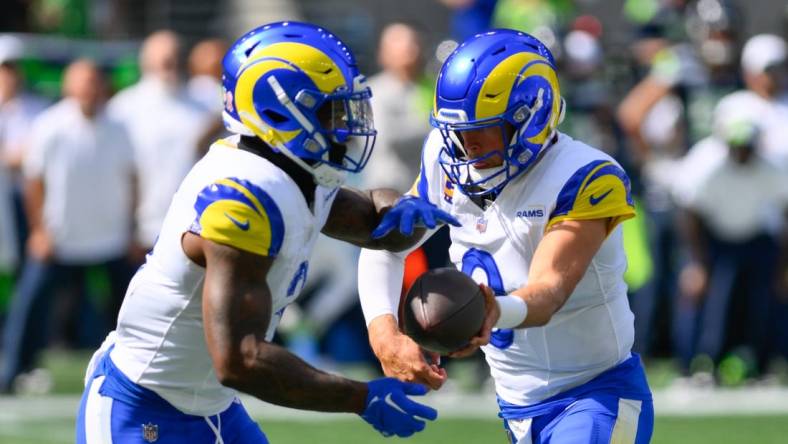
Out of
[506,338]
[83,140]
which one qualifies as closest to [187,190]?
[506,338]

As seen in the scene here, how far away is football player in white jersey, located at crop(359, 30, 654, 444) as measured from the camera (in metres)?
4.07

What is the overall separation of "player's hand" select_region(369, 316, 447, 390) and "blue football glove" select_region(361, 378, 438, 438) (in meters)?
0.23

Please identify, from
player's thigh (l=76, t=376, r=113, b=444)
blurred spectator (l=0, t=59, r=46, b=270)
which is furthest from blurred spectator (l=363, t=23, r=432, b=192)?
player's thigh (l=76, t=376, r=113, b=444)

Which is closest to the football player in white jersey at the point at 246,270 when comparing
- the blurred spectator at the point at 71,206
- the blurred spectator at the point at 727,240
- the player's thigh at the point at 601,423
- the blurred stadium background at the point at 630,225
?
the player's thigh at the point at 601,423

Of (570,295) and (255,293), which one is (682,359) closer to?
(570,295)

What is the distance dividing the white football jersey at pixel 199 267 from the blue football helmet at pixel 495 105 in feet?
1.34

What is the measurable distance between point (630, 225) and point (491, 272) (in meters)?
5.57

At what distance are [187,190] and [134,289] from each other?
1.08ft

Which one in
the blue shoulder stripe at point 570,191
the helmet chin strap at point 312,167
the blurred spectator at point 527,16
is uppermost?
the helmet chin strap at point 312,167

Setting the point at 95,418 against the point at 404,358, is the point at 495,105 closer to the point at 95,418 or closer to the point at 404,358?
the point at 404,358

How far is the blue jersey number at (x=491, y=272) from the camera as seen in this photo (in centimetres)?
422

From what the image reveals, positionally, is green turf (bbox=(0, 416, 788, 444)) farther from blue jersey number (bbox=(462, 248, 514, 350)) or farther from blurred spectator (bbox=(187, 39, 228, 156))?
blue jersey number (bbox=(462, 248, 514, 350))

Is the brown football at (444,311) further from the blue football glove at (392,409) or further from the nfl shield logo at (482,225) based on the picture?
the nfl shield logo at (482,225)

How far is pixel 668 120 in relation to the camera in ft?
32.5
